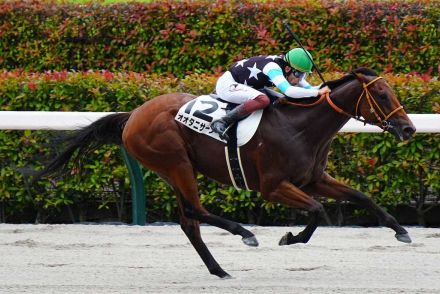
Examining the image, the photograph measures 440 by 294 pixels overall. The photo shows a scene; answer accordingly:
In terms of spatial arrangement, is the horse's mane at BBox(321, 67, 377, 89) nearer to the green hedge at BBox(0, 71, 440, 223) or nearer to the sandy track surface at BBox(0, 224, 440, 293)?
the sandy track surface at BBox(0, 224, 440, 293)

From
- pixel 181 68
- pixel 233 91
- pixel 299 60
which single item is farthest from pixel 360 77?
pixel 181 68

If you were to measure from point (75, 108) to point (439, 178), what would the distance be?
293cm

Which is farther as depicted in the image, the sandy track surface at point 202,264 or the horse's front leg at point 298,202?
the horse's front leg at point 298,202

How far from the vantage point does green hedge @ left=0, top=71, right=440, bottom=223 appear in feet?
27.8

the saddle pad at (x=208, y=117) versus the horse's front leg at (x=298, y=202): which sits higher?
the saddle pad at (x=208, y=117)

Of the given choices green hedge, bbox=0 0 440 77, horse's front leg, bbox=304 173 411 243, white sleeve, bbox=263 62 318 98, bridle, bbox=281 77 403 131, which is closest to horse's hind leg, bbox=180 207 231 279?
horse's front leg, bbox=304 173 411 243

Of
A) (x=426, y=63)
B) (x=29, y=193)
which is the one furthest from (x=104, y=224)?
(x=426, y=63)

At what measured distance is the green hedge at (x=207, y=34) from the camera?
999 cm

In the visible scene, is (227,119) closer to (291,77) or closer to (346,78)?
(291,77)

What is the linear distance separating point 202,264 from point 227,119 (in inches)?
41.6

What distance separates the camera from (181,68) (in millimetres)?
10430

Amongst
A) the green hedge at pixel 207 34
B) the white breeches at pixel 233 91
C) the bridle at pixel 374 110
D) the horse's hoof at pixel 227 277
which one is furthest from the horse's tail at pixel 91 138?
the green hedge at pixel 207 34

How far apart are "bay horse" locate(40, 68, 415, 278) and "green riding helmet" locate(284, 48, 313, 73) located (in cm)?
18

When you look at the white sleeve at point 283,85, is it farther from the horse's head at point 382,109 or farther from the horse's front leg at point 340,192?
the horse's front leg at point 340,192
